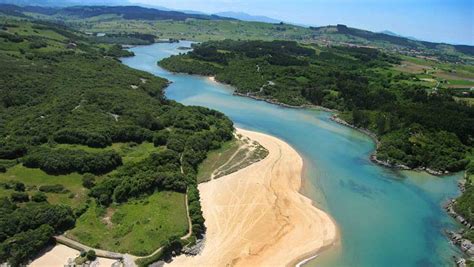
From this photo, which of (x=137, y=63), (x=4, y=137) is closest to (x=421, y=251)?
(x=4, y=137)

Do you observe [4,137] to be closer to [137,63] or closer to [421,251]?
[421,251]

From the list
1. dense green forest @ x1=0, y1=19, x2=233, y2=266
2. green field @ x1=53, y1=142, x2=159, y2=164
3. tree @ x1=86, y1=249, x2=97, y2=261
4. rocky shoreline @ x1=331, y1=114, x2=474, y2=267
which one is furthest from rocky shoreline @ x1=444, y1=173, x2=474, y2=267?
green field @ x1=53, y1=142, x2=159, y2=164

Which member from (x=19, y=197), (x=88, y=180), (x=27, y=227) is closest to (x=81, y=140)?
(x=88, y=180)

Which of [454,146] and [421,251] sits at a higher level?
[454,146]

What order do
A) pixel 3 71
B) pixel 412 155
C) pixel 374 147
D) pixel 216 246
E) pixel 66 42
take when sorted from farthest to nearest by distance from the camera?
1. pixel 66 42
2. pixel 3 71
3. pixel 374 147
4. pixel 412 155
5. pixel 216 246

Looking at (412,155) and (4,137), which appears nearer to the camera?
(4,137)

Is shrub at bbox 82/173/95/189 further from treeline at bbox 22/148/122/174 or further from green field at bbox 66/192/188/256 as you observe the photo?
green field at bbox 66/192/188/256
